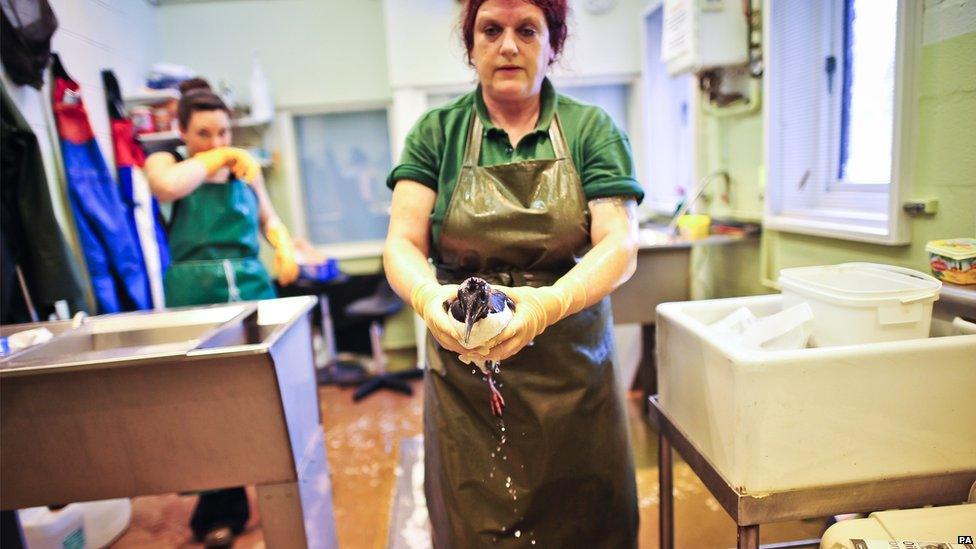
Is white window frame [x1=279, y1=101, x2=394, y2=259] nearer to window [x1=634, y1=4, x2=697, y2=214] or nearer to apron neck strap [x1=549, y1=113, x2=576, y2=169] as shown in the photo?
window [x1=634, y1=4, x2=697, y2=214]

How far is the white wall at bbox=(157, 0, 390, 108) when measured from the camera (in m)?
3.62

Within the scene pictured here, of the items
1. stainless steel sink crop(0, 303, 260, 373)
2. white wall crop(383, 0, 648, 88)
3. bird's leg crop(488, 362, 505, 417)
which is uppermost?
white wall crop(383, 0, 648, 88)

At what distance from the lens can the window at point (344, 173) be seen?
13.0ft

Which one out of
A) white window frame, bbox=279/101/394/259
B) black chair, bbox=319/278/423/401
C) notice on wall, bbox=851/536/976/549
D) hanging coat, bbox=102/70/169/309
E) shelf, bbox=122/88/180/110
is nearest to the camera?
notice on wall, bbox=851/536/976/549

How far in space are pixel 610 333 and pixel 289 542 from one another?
2.80 feet

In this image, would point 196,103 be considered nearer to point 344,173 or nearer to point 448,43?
point 448,43

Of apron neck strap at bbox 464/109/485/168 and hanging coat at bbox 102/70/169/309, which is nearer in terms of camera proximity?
apron neck strap at bbox 464/109/485/168

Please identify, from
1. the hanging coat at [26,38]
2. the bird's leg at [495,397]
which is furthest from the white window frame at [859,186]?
the hanging coat at [26,38]

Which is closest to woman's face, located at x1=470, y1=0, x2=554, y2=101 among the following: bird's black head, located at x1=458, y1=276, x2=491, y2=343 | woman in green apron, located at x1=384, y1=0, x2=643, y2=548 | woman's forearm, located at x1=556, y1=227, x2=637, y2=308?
A: woman in green apron, located at x1=384, y1=0, x2=643, y2=548

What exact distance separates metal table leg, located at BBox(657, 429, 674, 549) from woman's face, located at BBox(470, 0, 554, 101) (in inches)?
32.9

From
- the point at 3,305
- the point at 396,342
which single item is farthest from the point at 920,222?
the point at 396,342

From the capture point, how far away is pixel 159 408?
114cm

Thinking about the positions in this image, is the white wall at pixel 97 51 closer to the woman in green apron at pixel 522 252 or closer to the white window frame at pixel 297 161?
the white window frame at pixel 297 161

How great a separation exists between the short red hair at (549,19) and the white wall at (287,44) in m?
2.84
